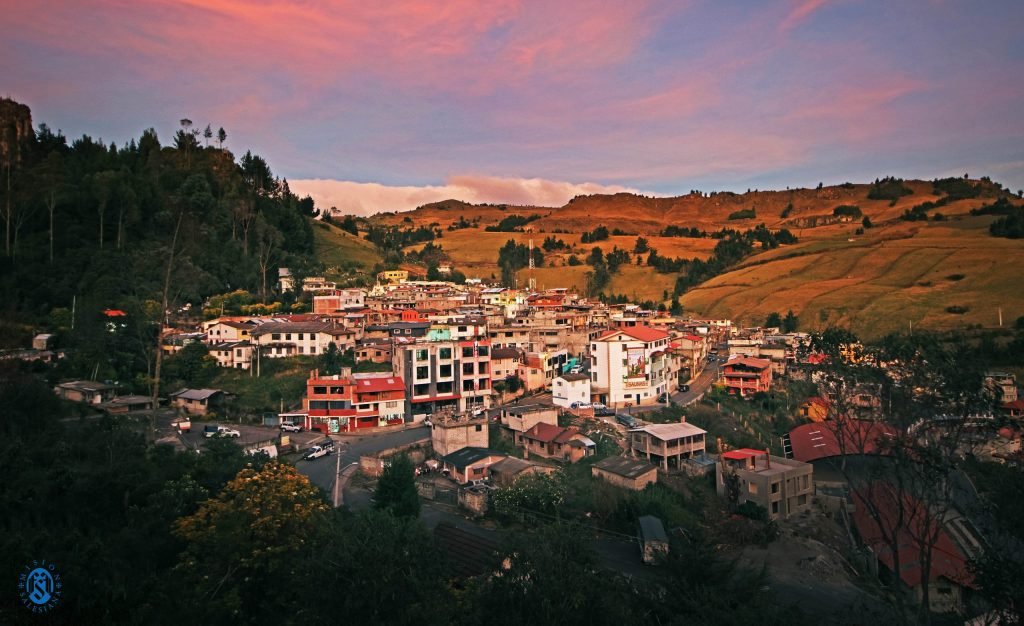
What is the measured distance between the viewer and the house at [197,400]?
1058 inches

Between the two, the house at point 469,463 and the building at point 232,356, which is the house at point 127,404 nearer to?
the building at point 232,356

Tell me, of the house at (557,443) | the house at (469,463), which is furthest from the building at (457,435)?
the house at (557,443)

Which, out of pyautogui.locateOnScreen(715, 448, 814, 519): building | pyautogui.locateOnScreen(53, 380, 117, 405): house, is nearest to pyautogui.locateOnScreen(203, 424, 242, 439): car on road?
pyautogui.locateOnScreen(53, 380, 117, 405): house

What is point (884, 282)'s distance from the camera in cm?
5934

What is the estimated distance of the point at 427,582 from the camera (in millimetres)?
8570

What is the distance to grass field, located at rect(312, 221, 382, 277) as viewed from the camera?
2306 inches

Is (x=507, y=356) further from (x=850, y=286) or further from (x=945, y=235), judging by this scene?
(x=945, y=235)

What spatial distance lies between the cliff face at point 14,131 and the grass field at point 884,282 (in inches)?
2222

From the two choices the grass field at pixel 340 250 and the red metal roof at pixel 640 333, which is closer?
the red metal roof at pixel 640 333

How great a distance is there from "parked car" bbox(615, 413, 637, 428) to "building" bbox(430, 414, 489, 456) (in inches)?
270

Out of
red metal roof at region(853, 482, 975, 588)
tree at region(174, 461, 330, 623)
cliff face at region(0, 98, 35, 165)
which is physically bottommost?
red metal roof at region(853, 482, 975, 588)

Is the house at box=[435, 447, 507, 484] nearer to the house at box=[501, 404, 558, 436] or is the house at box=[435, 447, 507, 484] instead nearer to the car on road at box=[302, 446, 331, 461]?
the house at box=[501, 404, 558, 436]

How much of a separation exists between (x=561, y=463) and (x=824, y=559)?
9.25m

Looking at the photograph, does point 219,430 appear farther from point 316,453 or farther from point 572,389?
point 572,389
